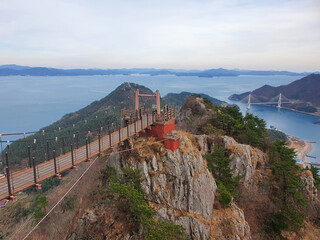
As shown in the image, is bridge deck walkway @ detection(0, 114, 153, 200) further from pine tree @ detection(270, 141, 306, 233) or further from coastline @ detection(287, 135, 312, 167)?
coastline @ detection(287, 135, 312, 167)

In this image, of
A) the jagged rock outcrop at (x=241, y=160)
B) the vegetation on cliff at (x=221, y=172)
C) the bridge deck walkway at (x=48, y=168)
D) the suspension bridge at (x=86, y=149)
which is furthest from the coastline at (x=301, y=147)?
the bridge deck walkway at (x=48, y=168)

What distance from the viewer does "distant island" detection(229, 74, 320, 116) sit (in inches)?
5768

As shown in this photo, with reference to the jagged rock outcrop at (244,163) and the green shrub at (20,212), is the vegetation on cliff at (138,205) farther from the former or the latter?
the green shrub at (20,212)

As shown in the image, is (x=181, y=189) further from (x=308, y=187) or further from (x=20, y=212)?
(x=20, y=212)

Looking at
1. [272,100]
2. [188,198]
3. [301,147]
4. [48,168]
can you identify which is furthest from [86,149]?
[272,100]

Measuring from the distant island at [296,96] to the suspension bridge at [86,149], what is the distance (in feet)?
511

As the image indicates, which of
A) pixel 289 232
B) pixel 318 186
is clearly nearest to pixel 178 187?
pixel 289 232

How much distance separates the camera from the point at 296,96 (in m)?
169

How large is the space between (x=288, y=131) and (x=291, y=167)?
316 ft

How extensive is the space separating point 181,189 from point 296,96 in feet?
638

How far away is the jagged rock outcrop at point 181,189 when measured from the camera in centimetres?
1391

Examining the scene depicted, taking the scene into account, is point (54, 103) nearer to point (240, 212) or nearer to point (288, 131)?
point (288, 131)

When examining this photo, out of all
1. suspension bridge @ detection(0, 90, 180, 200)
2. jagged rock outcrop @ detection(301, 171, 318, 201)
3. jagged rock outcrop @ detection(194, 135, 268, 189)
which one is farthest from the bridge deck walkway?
jagged rock outcrop @ detection(301, 171, 318, 201)

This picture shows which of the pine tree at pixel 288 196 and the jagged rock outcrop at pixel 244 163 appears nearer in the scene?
the pine tree at pixel 288 196
